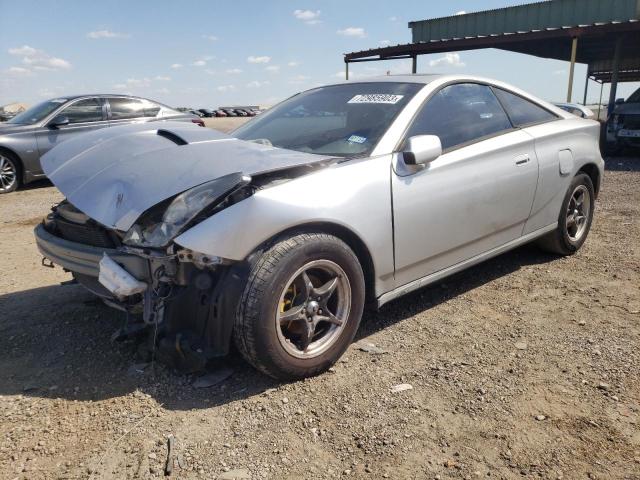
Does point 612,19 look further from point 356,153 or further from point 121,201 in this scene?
point 121,201

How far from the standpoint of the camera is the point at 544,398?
100 inches

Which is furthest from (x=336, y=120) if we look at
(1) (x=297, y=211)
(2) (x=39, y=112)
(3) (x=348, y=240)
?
(2) (x=39, y=112)

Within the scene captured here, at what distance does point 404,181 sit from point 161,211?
135 cm

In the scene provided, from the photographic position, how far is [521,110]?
409 cm

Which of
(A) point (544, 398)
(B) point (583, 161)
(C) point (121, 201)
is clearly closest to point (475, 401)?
(A) point (544, 398)

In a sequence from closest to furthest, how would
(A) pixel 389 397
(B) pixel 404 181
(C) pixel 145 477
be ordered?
(C) pixel 145 477 < (A) pixel 389 397 < (B) pixel 404 181

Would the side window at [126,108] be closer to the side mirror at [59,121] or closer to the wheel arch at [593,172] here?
the side mirror at [59,121]

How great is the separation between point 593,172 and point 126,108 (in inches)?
314

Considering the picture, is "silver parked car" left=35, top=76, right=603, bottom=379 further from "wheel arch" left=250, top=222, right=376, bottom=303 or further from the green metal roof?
the green metal roof

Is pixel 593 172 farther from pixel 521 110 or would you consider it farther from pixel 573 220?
pixel 521 110

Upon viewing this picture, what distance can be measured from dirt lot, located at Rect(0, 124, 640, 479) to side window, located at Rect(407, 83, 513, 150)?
119 centimetres

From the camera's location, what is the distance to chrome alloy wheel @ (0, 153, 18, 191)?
8469 millimetres

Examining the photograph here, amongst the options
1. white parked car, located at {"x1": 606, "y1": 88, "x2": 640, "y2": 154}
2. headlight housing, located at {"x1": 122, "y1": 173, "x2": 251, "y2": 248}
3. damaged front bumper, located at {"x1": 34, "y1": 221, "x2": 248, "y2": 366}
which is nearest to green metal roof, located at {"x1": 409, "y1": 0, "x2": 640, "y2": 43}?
white parked car, located at {"x1": 606, "y1": 88, "x2": 640, "y2": 154}

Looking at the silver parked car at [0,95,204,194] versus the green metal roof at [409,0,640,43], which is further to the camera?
the green metal roof at [409,0,640,43]
